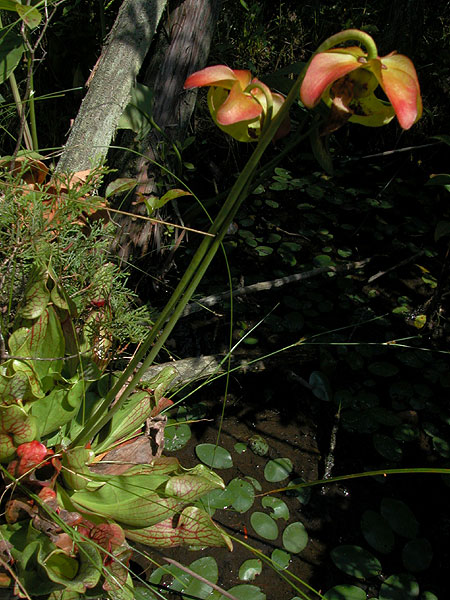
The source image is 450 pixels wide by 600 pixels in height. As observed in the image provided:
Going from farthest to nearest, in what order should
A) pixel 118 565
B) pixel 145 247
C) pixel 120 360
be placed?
pixel 145 247
pixel 120 360
pixel 118 565

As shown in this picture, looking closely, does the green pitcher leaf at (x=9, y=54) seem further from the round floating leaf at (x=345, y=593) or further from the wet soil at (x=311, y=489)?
the round floating leaf at (x=345, y=593)

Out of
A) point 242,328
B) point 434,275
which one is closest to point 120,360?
→ point 242,328

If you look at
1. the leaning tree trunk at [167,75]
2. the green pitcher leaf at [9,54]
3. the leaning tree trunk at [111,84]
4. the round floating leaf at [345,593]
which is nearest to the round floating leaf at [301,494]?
the round floating leaf at [345,593]

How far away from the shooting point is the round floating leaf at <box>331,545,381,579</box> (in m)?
1.14

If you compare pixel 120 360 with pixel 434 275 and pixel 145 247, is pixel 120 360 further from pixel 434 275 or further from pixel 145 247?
pixel 434 275

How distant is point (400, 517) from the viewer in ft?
4.15

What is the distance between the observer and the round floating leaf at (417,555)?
3.84 ft

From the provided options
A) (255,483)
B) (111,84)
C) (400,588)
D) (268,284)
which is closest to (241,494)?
(255,483)

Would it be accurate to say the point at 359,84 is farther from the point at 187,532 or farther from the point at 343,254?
the point at 343,254

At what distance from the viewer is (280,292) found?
186 centimetres

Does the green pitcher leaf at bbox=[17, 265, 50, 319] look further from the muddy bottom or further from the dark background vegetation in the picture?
the dark background vegetation

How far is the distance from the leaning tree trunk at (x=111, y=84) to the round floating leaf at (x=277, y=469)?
90 centimetres

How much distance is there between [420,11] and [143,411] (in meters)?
2.17

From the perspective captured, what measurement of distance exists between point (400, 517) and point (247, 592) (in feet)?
1.46
